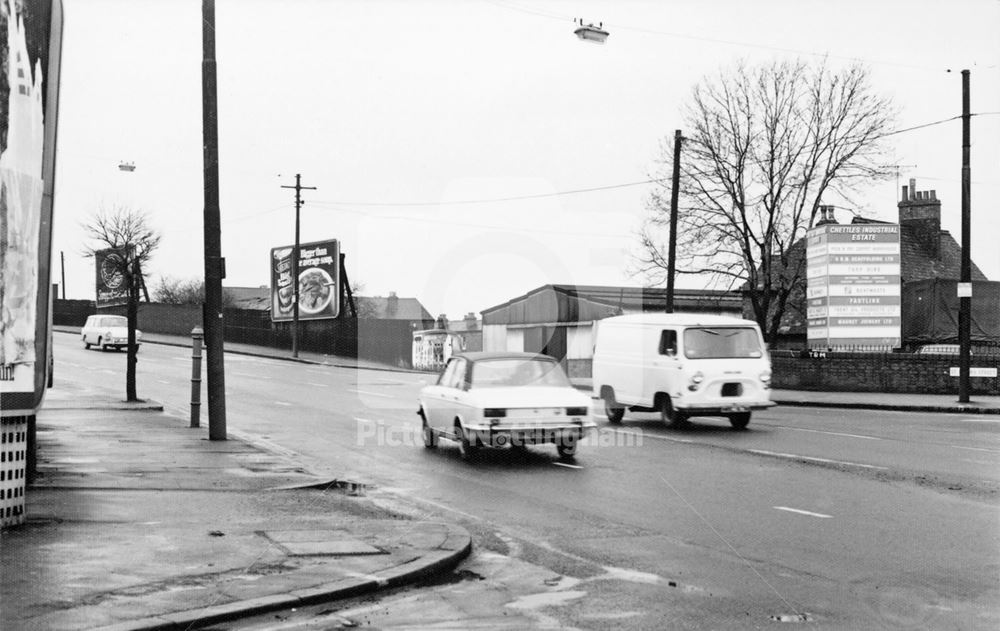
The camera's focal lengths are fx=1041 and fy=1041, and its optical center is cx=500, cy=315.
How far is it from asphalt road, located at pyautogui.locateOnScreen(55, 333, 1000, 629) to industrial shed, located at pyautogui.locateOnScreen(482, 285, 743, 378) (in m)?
26.0

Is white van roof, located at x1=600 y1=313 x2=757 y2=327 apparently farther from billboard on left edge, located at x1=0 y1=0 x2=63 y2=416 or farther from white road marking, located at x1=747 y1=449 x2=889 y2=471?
billboard on left edge, located at x1=0 y1=0 x2=63 y2=416

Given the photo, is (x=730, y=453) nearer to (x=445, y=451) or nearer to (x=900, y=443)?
(x=900, y=443)

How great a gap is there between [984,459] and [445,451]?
7.74 meters

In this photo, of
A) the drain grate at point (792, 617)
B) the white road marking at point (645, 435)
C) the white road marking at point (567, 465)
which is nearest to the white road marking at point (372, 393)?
the white road marking at point (645, 435)

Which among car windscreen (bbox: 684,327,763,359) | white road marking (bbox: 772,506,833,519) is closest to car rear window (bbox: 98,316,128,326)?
car windscreen (bbox: 684,327,763,359)

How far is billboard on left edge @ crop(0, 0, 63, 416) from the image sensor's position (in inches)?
312

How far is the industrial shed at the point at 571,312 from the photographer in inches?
1861

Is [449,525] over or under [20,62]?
under

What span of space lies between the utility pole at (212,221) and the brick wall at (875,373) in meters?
23.1

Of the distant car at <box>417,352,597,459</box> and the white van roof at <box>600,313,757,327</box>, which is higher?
the white van roof at <box>600,313,757,327</box>

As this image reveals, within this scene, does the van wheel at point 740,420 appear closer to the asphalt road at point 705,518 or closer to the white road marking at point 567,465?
the asphalt road at point 705,518

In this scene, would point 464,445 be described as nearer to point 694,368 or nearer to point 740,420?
point 694,368

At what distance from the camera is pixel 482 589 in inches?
281

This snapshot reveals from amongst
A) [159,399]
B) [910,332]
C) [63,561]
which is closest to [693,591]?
[63,561]
